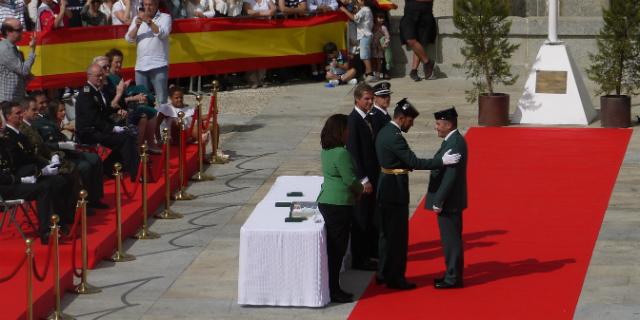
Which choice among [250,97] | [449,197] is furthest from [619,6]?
[449,197]

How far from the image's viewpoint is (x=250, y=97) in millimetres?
24875

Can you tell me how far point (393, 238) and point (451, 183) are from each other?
0.78 metres

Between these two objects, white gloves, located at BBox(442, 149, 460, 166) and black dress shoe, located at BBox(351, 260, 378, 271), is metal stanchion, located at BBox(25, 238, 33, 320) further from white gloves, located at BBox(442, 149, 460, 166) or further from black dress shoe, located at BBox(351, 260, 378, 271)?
white gloves, located at BBox(442, 149, 460, 166)

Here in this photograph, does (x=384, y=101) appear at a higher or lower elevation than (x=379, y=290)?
higher

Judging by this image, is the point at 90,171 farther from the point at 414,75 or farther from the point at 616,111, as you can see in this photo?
the point at 414,75

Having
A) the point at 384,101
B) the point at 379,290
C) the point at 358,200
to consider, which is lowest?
the point at 379,290

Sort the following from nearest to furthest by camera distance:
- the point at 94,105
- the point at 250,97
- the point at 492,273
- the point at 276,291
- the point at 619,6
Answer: the point at 276,291
the point at 492,273
the point at 94,105
the point at 619,6
the point at 250,97

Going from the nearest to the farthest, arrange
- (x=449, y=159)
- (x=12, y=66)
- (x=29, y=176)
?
(x=449, y=159) < (x=29, y=176) < (x=12, y=66)

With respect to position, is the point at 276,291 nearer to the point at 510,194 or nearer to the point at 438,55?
the point at 510,194

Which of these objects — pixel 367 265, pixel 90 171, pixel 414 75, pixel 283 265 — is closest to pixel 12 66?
pixel 90 171

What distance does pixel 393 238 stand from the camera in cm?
1352

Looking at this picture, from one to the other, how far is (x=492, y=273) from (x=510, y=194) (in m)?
3.40

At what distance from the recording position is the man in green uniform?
13.4 m

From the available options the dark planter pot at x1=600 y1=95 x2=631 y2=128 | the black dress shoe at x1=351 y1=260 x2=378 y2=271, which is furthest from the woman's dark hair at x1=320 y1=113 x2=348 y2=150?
the dark planter pot at x1=600 y1=95 x2=631 y2=128
